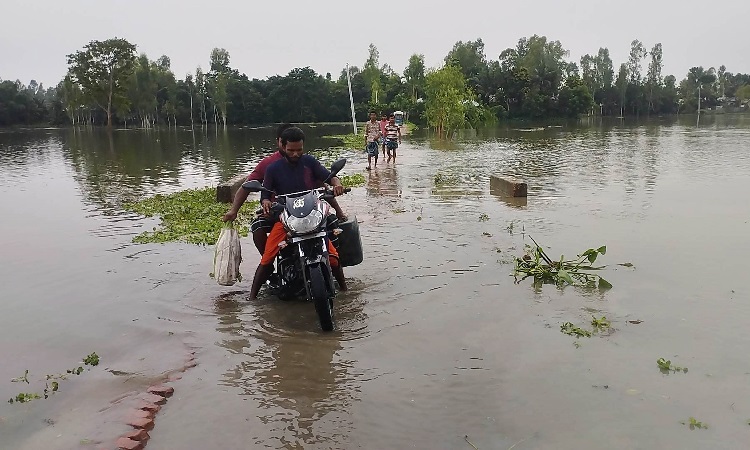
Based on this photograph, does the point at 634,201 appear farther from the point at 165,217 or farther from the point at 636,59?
the point at 636,59

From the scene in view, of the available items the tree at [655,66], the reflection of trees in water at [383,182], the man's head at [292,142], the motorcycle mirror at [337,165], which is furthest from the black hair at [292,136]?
the tree at [655,66]

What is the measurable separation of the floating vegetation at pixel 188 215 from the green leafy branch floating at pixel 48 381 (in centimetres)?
415

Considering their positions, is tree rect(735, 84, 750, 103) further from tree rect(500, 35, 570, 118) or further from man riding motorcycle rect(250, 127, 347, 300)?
man riding motorcycle rect(250, 127, 347, 300)

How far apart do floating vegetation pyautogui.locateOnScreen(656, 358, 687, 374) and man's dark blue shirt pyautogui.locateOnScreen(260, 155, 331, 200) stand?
3.41 metres

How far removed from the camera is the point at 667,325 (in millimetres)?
5277

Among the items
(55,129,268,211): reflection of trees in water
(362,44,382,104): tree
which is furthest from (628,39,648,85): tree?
(55,129,268,211): reflection of trees in water

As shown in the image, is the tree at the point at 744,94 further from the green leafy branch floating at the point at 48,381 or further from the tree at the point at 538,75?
the green leafy branch floating at the point at 48,381

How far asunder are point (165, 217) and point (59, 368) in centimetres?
645

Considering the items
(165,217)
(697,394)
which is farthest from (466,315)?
(165,217)

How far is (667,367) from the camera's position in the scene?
4.43 m

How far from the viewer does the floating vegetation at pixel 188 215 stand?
9188 millimetres

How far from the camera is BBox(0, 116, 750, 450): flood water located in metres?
3.71

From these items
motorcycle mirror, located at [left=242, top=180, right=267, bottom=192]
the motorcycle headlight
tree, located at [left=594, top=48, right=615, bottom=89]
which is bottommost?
the motorcycle headlight

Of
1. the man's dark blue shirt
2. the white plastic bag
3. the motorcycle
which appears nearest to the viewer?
the motorcycle
